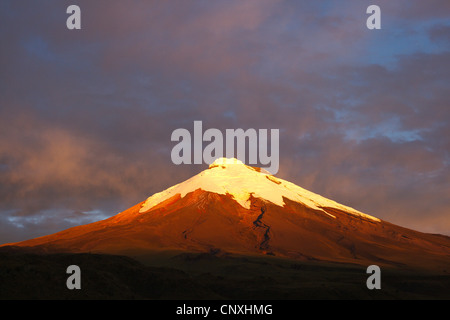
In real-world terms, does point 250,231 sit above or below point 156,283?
above

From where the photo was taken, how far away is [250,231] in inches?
6407

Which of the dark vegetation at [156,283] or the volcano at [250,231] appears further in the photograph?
the volcano at [250,231]

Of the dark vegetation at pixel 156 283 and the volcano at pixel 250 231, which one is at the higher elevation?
the volcano at pixel 250 231

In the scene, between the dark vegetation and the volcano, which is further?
the volcano

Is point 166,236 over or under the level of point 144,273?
over

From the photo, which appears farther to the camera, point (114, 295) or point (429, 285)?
point (429, 285)

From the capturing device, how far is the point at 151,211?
599ft

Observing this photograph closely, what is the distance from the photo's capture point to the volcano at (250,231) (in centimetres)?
14775

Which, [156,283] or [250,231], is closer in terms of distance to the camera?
[156,283]

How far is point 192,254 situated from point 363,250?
49877 millimetres

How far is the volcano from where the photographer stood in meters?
148

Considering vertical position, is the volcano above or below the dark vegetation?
above
